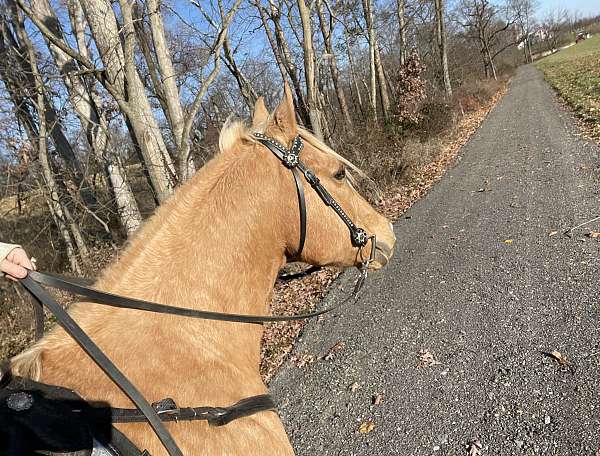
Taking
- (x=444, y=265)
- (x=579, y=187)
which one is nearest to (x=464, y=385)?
(x=444, y=265)

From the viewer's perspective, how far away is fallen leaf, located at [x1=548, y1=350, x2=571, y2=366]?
369cm

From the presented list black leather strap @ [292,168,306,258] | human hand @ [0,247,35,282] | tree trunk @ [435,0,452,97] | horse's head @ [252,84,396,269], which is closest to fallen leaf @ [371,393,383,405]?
horse's head @ [252,84,396,269]

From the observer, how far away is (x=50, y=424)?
1.34 m

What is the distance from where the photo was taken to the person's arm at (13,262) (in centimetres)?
155

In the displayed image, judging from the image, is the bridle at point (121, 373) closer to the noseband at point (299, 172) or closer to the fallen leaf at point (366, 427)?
the noseband at point (299, 172)

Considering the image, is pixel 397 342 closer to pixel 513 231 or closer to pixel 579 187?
pixel 513 231

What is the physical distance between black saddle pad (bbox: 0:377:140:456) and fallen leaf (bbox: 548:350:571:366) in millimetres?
3892

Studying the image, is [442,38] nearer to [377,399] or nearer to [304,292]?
[304,292]

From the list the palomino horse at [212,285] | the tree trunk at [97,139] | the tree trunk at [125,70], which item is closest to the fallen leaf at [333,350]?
the palomino horse at [212,285]

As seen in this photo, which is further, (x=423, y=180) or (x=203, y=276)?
(x=423, y=180)

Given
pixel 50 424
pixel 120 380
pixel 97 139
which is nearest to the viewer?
pixel 50 424

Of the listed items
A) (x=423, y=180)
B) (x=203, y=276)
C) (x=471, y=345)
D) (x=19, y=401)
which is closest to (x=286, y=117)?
(x=203, y=276)

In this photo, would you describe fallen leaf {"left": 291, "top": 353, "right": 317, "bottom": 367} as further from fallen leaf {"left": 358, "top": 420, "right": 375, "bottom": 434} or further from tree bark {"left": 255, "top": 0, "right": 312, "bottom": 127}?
tree bark {"left": 255, "top": 0, "right": 312, "bottom": 127}

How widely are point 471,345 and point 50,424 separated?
416 centimetres
